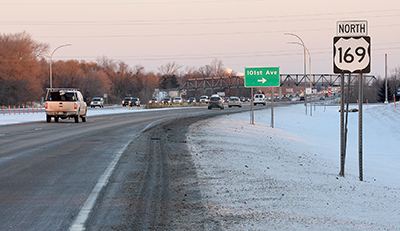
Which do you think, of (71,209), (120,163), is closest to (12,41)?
(120,163)

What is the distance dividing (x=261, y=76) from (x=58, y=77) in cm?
7856

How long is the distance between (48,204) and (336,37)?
7191 millimetres

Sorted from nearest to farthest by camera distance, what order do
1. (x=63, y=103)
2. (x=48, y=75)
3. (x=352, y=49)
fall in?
1. (x=352, y=49)
2. (x=63, y=103)
3. (x=48, y=75)

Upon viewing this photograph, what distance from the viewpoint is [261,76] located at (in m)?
29.9

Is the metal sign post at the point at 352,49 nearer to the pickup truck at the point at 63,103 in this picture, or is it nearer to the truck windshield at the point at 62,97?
the pickup truck at the point at 63,103

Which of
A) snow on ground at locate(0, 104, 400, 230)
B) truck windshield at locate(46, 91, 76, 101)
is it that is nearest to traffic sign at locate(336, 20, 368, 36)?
snow on ground at locate(0, 104, 400, 230)

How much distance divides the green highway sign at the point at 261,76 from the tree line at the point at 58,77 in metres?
52.7

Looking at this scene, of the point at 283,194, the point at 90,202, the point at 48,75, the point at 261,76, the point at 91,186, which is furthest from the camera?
the point at 48,75

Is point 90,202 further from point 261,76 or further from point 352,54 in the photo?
point 261,76

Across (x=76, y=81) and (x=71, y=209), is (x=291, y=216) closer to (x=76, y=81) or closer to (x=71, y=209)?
(x=71, y=209)

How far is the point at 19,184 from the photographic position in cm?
953

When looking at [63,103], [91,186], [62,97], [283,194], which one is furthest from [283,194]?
[62,97]

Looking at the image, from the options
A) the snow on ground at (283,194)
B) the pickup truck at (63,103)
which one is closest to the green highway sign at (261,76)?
the pickup truck at (63,103)

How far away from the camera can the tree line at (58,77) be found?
73.3 metres
